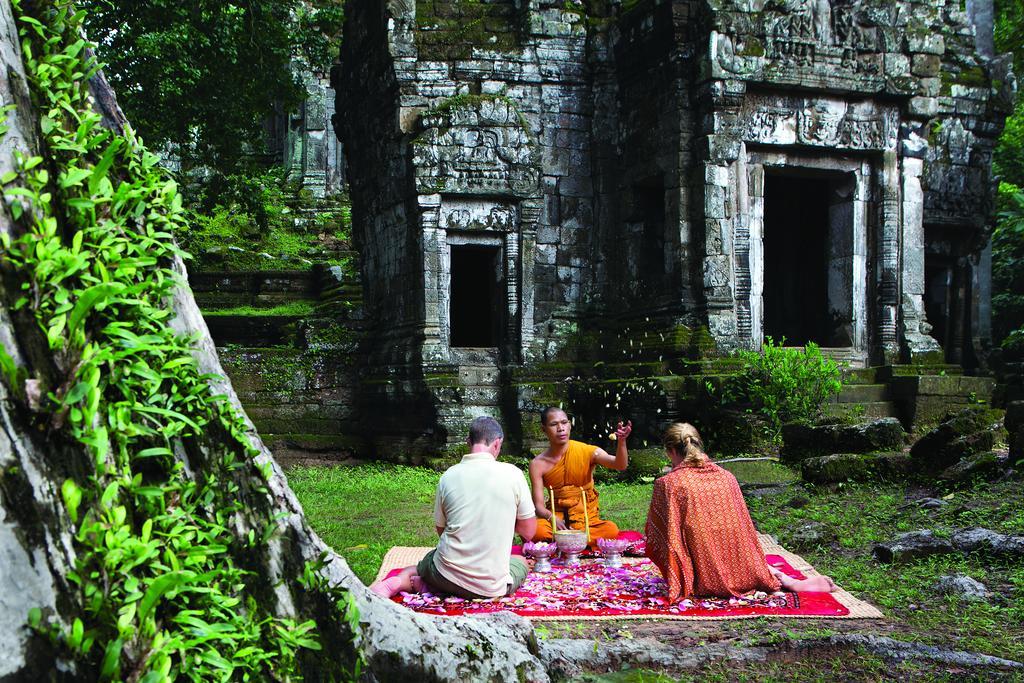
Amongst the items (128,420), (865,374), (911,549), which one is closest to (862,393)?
(865,374)

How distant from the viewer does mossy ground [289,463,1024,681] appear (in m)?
4.38

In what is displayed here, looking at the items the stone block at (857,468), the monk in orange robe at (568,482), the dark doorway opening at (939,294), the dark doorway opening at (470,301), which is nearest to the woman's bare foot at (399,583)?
the monk in orange robe at (568,482)

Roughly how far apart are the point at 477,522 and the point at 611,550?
144 centimetres

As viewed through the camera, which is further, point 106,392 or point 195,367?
point 195,367

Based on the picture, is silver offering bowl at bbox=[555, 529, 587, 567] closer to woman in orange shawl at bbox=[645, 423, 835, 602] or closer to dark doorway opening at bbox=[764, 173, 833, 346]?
woman in orange shawl at bbox=[645, 423, 835, 602]

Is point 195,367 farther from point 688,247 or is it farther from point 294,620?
point 688,247

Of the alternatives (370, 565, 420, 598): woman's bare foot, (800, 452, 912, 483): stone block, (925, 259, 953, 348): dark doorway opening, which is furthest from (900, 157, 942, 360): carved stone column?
(370, 565, 420, 598): woman's bare foot

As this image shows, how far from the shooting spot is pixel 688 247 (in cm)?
1134

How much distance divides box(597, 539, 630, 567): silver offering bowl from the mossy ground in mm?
1243

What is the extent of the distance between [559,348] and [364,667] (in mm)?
9875

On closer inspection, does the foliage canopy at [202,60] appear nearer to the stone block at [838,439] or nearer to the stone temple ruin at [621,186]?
the stone temple ruin at [621,186]

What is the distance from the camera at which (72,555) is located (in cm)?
193

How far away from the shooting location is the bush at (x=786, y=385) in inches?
408

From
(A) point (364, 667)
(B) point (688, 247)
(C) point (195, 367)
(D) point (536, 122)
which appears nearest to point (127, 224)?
(C) point (195, 367)
